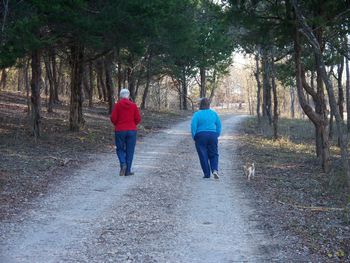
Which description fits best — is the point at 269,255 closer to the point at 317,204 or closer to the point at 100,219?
the point at 100,219

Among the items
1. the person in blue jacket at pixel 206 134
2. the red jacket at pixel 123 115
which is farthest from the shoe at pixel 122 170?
the person in blue jacket at pixel 206 134

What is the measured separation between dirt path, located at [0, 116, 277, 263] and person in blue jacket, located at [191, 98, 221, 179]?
1.69 feet

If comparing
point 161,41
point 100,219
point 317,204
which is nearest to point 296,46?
point 317,204

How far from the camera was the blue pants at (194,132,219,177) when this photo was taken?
1102cm

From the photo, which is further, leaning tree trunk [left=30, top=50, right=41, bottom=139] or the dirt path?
leaning tree trunk [left=30, top=50, right=41, bottom=139]

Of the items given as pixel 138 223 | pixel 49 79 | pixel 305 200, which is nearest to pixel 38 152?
pixel 138 223

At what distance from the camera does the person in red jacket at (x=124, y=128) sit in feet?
36.3

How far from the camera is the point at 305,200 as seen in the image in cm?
916

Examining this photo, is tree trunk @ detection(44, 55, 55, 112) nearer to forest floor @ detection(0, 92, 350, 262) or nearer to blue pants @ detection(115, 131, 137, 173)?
forest floor @ detection(0, 92, 350, 262)

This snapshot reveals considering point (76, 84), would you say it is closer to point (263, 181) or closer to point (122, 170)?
point (122, 170)

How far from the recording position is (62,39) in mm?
17172

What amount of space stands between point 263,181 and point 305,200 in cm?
207

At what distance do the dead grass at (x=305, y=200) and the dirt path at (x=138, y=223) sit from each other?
1.65 ft

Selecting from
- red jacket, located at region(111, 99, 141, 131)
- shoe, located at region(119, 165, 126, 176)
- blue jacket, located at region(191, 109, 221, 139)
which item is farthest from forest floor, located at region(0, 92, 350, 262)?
red jacket, located at region(111, 99, 141, 131)
